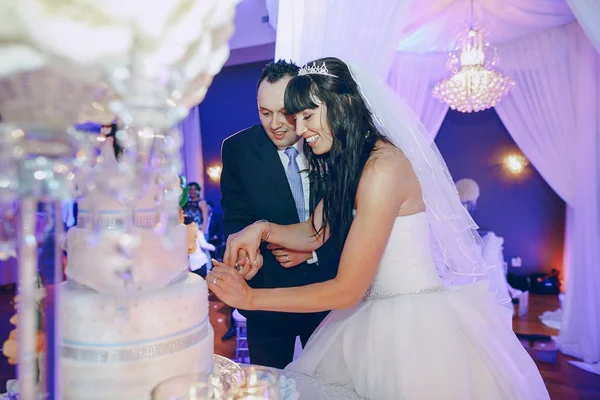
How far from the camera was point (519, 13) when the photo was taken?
5.16 metres

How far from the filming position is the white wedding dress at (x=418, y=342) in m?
1.38

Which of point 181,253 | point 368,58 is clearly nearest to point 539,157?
point 368,58

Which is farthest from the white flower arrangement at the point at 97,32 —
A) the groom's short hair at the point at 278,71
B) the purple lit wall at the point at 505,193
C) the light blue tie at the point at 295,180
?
the purple lit wall at the point at 505,193

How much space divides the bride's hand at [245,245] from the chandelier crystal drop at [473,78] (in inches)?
180

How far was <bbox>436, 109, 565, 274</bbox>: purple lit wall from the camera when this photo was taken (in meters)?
7.87

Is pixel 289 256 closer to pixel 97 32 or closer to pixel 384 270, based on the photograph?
pixel 384 270

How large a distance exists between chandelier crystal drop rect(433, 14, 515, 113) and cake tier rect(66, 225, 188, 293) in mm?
5339

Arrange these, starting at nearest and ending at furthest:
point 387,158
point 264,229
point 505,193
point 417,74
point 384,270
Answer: point 387,158 → point 384,270 → point 264,229 → point 417,74 → point 505,193

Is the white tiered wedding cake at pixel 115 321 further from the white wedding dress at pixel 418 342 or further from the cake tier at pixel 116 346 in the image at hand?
the white wedding dress at pixel 418 342

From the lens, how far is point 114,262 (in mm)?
717

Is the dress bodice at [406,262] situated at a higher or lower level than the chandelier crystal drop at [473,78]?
lower

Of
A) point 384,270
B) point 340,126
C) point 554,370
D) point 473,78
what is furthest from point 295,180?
point 473,78

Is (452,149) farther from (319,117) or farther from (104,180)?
(104,180)

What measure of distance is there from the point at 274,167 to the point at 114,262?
1662mm
